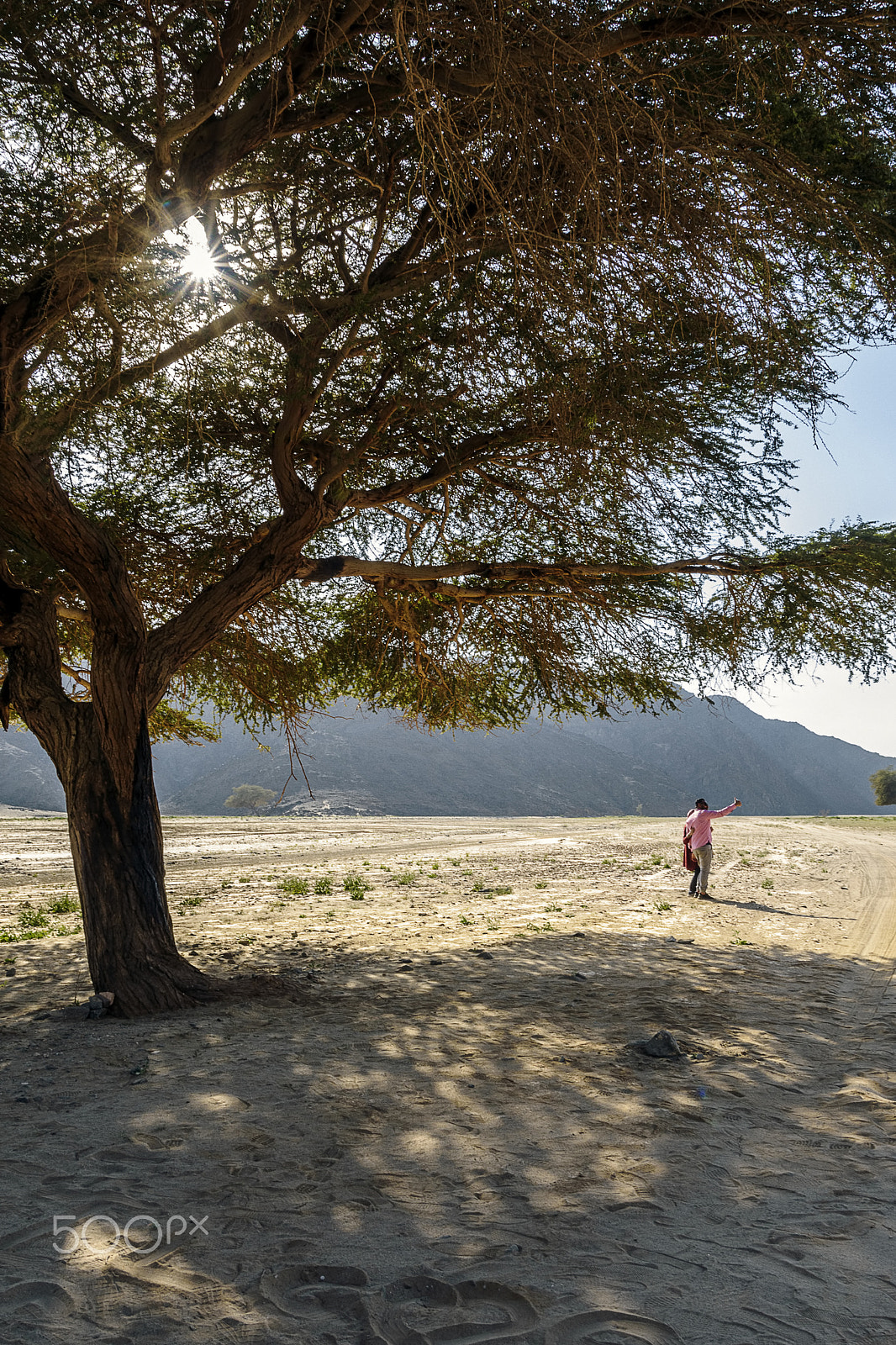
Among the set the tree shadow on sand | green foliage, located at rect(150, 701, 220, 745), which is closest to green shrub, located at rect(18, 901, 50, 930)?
green foliage, located at rect(150, 701, 220, 745)

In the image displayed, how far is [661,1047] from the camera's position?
256 inches

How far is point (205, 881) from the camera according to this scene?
20.6 m

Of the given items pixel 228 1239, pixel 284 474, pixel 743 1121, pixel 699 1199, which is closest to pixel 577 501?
pixel 284 474

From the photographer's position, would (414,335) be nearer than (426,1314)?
No

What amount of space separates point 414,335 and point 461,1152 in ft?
20.3

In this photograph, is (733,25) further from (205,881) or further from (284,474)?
(205,881)

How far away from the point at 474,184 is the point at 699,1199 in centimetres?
631

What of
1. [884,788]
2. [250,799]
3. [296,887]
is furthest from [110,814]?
[884,788]

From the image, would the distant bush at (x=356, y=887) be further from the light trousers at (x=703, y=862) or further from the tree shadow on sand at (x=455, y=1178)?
the tree shadow on sand at (x=455, y=1178)

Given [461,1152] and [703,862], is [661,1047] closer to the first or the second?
[461,1152]

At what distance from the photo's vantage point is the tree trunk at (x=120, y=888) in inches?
311

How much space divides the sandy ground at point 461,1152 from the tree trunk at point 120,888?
1.81ft

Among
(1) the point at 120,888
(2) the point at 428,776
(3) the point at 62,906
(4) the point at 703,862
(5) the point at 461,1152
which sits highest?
(2) the point at 428,776

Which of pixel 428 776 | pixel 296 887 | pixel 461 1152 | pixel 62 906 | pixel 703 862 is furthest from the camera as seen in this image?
pixel 428 776
